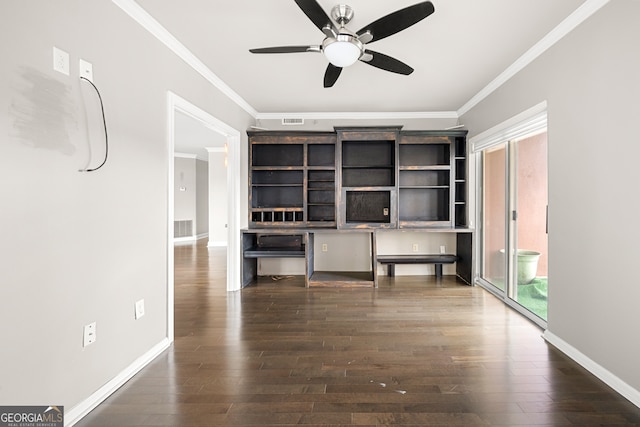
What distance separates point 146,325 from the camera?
2.34m

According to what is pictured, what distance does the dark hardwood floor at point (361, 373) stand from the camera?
1747 millimetres

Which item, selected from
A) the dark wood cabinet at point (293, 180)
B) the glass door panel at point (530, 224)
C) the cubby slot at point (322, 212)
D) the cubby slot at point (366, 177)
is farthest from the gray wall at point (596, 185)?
the cubby slot at point (322, 212)

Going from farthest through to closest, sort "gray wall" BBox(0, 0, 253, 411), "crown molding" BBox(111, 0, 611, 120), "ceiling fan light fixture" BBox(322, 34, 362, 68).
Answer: "crown molding" BBox(111, 0, 611, 120)
"ceiling fan light fixture" BBox(322, 34, 362, 68)
"gray wall" BBox(0, 0, 253, 411)

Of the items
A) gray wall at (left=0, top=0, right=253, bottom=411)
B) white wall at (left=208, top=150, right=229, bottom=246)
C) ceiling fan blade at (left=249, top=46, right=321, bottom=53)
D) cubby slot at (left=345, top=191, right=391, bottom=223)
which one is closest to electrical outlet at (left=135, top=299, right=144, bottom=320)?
gray wall at (left=0, top=0, right=253, bottom=411)

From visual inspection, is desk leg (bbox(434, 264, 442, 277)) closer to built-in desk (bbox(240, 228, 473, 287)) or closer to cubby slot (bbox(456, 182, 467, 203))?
built-in desk (bbox(240, 228, 473, 287))

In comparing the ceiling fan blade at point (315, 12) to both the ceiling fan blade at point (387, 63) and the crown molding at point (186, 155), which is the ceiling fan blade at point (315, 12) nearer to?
the ceiling fan blade at point (387, 63)

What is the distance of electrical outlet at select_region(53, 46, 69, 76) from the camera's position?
162cm

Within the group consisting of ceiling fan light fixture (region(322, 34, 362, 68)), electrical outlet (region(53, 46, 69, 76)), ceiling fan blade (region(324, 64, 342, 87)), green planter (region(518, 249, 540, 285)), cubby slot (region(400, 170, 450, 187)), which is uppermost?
ceiling fan blade (region(324, 64, 342, 87))

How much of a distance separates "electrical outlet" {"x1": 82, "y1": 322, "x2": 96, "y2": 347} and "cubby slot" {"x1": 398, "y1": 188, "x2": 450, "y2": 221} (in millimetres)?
4035

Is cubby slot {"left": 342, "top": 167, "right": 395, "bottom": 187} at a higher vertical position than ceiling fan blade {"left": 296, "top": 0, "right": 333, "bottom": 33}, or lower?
lower

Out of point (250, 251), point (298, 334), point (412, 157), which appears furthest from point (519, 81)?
point (250, 251)

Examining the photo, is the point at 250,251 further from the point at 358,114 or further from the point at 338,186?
the point at 358,114

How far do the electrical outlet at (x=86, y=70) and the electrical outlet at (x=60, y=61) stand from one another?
0.09 m

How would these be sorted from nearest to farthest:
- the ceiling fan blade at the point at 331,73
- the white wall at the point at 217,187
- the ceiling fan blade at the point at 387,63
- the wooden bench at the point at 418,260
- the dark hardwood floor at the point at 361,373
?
the dark hardwood floor at the point at 361,373, the ceiling fan blade at the point at 387,63, the ceiling fan blade at the point at 331,73, the wooden bench at the point at 418,260, the white wall at the point at 217,187
